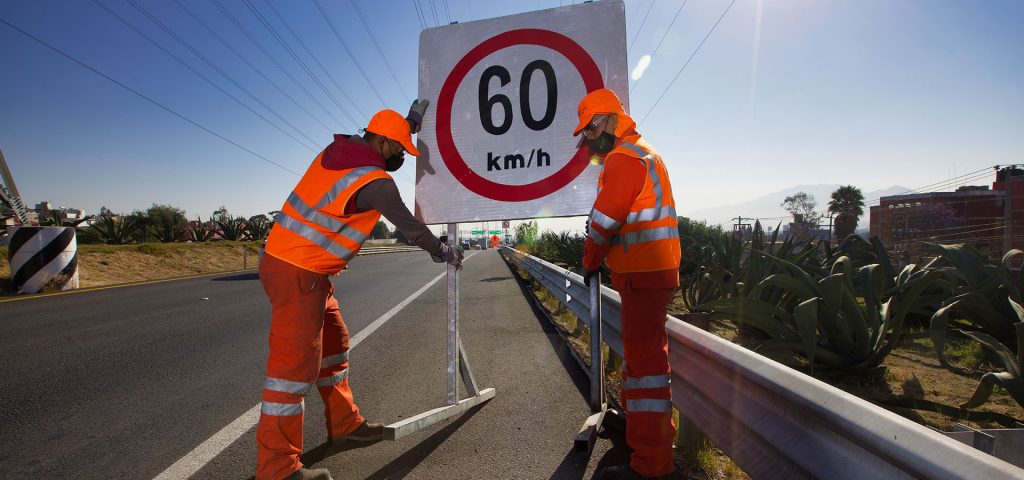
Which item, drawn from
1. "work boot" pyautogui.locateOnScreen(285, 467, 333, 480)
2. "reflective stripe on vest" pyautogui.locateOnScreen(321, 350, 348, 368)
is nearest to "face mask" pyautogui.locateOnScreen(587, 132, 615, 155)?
"reflective stripe on vest" pyautogui.locateOnScreen(321, 350, 348, 368)

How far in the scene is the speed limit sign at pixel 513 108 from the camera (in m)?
2.83

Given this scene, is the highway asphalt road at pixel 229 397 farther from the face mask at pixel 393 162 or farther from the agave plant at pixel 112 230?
the agave plant at pixel 112 230

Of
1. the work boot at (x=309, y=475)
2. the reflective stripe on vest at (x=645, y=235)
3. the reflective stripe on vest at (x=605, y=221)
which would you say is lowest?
the work boot at (x=309, y=475)

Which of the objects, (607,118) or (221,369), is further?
(221,369)

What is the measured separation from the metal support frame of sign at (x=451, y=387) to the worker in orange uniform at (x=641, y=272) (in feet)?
3.12

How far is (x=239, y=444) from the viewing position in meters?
2.61

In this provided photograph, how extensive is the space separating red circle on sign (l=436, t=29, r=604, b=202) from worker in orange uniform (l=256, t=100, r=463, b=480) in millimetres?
565

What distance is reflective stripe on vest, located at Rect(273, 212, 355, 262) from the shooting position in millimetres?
2205

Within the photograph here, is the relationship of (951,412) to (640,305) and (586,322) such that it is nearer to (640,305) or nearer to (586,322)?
(640,305)

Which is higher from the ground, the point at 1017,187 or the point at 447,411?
the point at 1017,187

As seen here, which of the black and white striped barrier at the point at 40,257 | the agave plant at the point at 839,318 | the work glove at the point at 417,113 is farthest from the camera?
the black and white striped barrier at the point at 40,257

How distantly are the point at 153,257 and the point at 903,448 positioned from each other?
20.8m

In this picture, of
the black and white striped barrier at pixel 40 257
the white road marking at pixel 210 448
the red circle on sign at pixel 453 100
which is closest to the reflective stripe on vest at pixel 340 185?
the red circle on sign at pixel 453 100

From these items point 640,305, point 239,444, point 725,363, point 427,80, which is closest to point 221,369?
point 239,444
